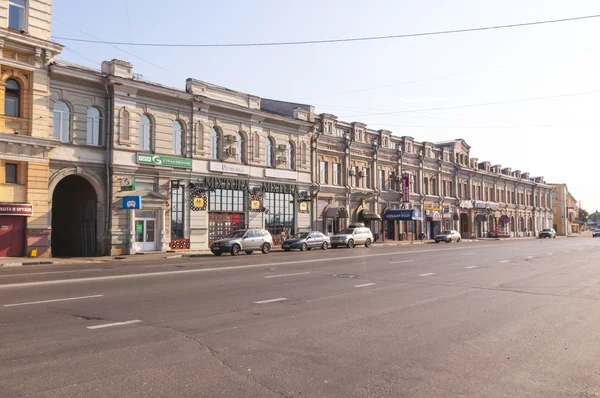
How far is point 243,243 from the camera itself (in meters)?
28.4

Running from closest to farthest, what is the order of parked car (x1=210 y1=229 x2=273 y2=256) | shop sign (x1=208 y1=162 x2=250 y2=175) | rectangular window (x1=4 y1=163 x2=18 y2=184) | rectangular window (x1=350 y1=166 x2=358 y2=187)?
rectangular window (x1=4 y1=163 x2=18 y2=184) < parked car (x1=210 y1=229 x2=273 y2=256) < shop sign (x1=208 y1=162 x2=250 y2=175) < rectangular window (x1=350 y1=166 x2=358 y2=187)

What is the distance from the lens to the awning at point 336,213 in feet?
137

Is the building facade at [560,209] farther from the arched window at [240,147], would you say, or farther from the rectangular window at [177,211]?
the rectangular window at [177,211]

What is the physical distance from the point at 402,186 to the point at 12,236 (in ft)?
119

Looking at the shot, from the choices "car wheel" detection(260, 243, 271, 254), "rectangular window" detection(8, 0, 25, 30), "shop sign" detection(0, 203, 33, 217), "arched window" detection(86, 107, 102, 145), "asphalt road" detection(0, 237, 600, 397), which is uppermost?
"rectangular window" detection(8, 0, 25, 30)

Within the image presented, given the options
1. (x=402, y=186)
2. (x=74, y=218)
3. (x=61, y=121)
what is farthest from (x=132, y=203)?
(x=402, y=186)

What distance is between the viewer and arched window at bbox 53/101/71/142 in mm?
25922

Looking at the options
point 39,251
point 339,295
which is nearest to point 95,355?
point 339,295

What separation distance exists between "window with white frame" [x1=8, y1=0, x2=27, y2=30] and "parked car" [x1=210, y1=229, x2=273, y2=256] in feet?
48.7

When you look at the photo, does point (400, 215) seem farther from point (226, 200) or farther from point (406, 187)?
point (226, 200)

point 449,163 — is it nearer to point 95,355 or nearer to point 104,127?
point 104,127

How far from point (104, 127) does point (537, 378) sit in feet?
88.1

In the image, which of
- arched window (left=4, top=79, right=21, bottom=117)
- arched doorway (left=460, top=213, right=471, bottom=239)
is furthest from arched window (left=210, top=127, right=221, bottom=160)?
arched doorway (left=460, top=213, right=471, bottom=239)

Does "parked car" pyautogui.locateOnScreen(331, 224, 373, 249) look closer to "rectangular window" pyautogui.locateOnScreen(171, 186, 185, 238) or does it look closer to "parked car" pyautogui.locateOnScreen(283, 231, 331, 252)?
"parked car" pyautogui.locateOnScreen(283, 231, 331, 252)
